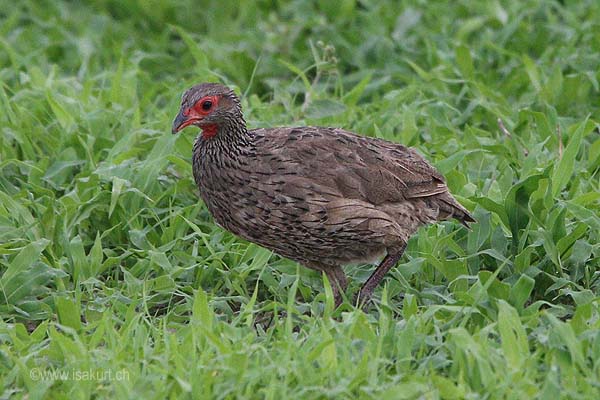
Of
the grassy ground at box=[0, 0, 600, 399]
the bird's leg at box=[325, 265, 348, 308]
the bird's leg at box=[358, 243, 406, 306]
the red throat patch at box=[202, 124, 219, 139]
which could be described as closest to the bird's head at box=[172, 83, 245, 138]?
the red throat patch at box=[202, 124, 219, 139]

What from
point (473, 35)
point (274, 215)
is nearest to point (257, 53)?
point (473, 35)

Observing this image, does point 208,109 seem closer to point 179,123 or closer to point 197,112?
point 197,112

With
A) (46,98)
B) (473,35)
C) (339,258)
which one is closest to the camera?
(339,258)

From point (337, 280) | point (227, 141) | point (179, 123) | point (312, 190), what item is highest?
point (179, 123)

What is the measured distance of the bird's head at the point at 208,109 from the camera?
590cm

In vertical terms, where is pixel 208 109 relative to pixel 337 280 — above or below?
above

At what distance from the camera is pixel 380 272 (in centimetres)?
610

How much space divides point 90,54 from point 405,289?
14.1ft

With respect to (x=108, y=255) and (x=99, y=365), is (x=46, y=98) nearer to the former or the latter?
(x=108, y=255)

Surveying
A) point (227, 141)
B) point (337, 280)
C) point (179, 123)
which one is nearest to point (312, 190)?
point (227, 141)

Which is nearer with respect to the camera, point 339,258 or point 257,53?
point 339,258

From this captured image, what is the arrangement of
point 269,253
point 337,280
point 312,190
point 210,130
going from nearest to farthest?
point 312,190, point 210,130, point 337,280, point 269,253

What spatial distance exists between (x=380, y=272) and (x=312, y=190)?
1.97 ft

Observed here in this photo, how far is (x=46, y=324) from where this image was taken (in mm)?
5500
